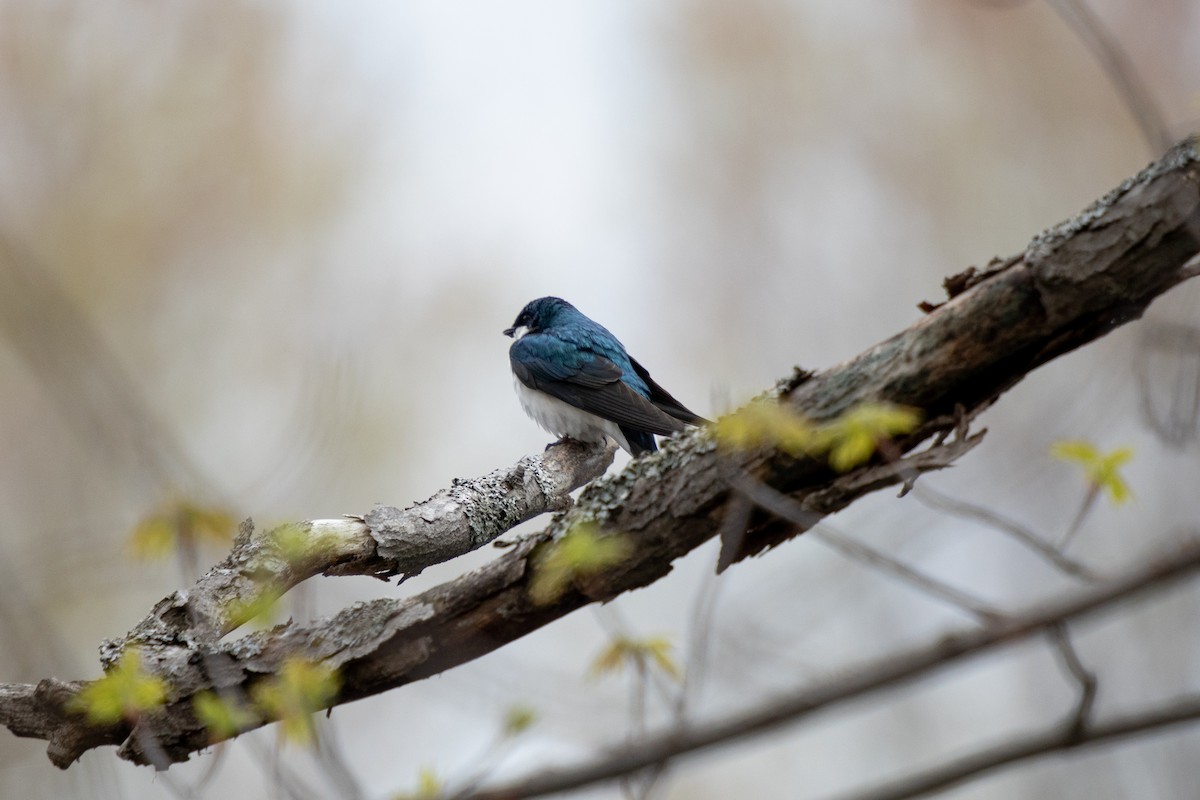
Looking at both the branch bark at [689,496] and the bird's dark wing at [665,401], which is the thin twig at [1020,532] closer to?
the branch bark at [689,496]

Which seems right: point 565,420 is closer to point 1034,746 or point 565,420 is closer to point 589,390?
point 589,390

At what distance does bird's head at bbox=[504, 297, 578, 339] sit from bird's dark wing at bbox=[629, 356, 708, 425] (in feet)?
3.69

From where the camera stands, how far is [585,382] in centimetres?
724

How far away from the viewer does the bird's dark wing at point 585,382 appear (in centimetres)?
674

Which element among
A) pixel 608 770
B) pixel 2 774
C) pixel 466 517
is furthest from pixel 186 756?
pixel 2 774

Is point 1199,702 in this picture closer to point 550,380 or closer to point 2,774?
point 550,380

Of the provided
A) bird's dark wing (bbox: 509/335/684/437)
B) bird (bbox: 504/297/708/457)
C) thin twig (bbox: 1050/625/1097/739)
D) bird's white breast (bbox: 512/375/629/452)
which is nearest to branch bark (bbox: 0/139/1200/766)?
thin twig (bbox: 1050/625/1097/739)

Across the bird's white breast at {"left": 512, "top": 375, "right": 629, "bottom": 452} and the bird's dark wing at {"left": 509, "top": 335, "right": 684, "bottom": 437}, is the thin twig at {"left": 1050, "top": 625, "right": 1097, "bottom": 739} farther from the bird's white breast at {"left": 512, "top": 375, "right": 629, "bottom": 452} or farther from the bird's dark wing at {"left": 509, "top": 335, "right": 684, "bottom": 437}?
the bird's white breast at {"left": 512, "top": 375, "right": 629, "bottom": 452}

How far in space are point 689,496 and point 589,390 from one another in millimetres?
3835

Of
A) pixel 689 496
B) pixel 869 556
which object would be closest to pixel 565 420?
pixel 689 496

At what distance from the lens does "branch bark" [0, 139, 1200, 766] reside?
295cm

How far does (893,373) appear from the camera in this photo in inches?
126

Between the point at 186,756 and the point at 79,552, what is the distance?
0.86 m

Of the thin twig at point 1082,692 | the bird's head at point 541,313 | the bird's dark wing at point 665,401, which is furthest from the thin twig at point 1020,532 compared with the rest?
the bird's head at point 541,313
